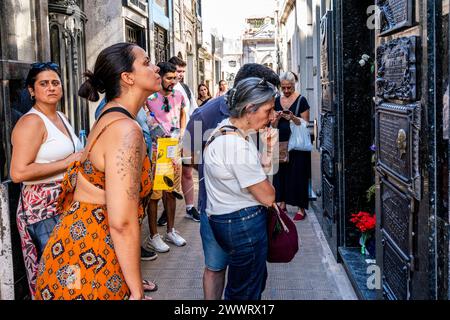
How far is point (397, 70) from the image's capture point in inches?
114

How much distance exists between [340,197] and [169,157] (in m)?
1.64

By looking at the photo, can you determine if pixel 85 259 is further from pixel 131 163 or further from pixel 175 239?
pixel 175 239

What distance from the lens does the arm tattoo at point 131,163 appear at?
2.08 meters

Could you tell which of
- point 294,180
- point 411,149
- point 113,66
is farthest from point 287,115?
point 113,66

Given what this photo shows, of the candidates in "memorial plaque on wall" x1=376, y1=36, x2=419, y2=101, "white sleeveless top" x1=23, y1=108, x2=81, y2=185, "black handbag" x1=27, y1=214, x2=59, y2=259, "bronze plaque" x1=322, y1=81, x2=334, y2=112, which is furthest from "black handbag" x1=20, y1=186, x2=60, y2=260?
"bronze plaque" x1=322, y1=81, x2=334, y2=112

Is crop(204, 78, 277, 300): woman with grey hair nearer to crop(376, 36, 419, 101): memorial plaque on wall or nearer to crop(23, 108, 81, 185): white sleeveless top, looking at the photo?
crop(376, 36, 419, 101): memorial plaque on wall

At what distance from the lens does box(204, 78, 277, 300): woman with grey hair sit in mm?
2920

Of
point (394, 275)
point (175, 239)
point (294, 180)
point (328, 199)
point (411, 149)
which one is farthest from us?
point (294, 180)

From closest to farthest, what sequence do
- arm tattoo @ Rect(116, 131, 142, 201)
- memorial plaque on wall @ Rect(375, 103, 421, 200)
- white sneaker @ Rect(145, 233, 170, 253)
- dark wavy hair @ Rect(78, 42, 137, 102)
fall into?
arm tattoo @ Rect(116, 131, 142, 201) → dark wavy hair @ Rect(78, 42, 137, 102) → memorial plaque on wall @ Rect(375, 103, 421, 200) → white sneaker @ Rect(145, 233, 170, 253)

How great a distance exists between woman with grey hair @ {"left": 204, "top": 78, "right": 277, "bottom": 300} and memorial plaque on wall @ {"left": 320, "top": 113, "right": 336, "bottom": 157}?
2269mm

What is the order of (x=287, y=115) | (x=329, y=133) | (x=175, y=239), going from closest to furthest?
(x=329, y=133) < (x=175, y=239) < (x=287, y=115)

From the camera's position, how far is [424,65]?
8.20ft

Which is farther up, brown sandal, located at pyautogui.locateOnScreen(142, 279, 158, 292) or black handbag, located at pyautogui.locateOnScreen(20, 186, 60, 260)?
black handbag, located at pyautogui.locateOnScreen(20, 186, 60, 260)

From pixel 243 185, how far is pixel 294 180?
396 centimetres
